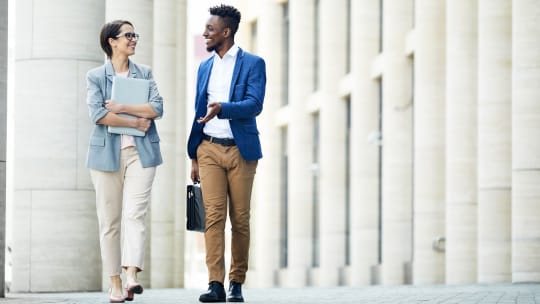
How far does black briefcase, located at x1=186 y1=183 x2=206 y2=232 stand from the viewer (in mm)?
10806

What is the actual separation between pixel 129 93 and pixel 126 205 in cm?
84

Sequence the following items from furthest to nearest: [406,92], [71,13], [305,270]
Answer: [305,270], [406,92], [71,13]

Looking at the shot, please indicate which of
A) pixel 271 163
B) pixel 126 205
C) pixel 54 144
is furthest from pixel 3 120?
pixel 271 163

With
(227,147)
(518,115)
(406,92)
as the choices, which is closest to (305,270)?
(406,92)

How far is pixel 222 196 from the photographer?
34.7ft

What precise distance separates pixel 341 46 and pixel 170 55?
545 inches

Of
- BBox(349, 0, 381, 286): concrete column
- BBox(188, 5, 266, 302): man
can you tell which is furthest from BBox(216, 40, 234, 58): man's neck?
BBox(349, 0, 381, 286): concrete column

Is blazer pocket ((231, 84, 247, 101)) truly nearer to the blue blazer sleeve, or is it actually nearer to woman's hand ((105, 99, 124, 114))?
the blue blazer sleeve

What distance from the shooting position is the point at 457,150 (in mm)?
27109

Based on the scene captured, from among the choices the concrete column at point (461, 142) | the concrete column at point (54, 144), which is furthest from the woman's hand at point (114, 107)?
the concrete column at point (461, 142)

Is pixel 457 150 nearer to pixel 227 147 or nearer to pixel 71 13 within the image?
pixel 71 13

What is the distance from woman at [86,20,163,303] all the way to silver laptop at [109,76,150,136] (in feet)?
0.13

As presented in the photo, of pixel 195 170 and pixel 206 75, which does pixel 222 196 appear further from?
pixel 206 75

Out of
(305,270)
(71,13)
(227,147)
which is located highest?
(71,13)
